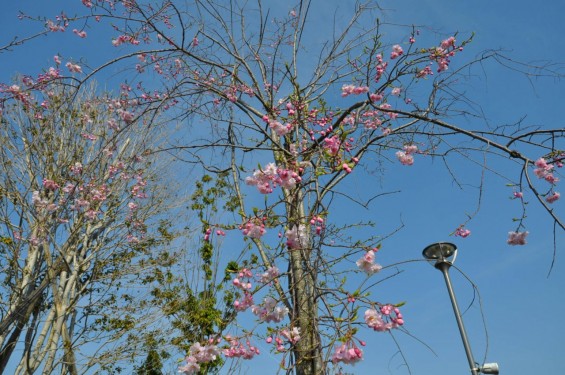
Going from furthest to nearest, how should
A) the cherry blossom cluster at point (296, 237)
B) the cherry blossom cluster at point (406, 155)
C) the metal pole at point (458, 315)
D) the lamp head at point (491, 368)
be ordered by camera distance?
the lamp head at point (491, 368) → the metal pole at point (458, 315) → the cherry blossom cluster at point (406, 155) → the cherry blossom cluster at point (296, 237)

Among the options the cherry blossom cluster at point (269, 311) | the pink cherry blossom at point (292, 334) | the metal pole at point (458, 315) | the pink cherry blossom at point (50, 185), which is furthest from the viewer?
the pink cherry blossom at point (50, 185)

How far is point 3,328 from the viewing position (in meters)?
6.23

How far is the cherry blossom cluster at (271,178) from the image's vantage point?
2.32 m

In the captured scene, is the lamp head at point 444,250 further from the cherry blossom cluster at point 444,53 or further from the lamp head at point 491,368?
the cherry blossom cluster at point 444,53

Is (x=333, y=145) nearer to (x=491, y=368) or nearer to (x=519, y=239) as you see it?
(x=519, y=239)

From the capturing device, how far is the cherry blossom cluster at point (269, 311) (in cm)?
Answer: 246

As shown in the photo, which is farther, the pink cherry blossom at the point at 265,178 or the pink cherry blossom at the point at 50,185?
the pink cherry blossom at the point at 50,185

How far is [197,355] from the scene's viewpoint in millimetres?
2377

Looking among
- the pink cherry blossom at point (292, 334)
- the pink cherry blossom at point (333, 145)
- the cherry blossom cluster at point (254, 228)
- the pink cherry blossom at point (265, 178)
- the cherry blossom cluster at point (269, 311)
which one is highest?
the pink cherry blossom at point (333, 145)

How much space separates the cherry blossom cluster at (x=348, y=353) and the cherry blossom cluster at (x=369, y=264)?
413mm

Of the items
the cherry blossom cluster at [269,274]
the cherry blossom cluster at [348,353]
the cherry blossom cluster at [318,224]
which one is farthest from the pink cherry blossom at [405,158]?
the cherry blossom cluster at [348,353]

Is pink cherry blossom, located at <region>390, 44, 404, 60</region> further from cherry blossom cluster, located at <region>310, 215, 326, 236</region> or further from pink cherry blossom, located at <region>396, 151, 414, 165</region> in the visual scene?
cherry blossom cluster, located at <region>310, 215, 326, 236</region>

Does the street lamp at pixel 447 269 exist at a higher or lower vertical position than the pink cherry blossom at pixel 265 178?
higher

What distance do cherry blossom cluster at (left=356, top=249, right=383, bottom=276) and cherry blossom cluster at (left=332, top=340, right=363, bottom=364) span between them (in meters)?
0.41
